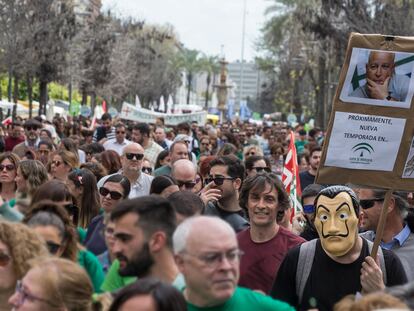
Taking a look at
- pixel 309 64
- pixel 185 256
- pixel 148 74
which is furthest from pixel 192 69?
pixel 185 256

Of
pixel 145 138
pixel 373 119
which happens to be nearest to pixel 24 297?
pixel 373 119

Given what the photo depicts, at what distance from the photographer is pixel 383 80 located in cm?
666

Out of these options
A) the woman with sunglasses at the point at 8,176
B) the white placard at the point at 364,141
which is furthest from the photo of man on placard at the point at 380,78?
the woman with sunglasses at the point at 8,176

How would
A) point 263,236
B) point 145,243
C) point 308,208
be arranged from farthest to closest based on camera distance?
point 308,208
point 263,236
point 145,243

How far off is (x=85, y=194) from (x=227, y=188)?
1.30 m

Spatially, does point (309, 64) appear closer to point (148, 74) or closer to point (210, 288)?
point (148, 74)

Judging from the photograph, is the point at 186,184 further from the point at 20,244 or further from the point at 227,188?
the point at 20,244

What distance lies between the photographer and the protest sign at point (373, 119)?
664 cm

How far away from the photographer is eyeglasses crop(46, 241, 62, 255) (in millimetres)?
5719

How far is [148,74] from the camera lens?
84375 mm

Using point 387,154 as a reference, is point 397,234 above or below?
below

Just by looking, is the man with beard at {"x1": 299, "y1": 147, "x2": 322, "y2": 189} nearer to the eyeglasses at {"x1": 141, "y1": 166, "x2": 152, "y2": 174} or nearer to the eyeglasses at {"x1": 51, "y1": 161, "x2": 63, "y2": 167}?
the eyeglasses at {"x1": 141, "y1": 166, "x2": 152, "y2": 174}

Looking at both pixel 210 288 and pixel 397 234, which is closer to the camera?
pixel 210 288

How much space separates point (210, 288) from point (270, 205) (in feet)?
10.3
